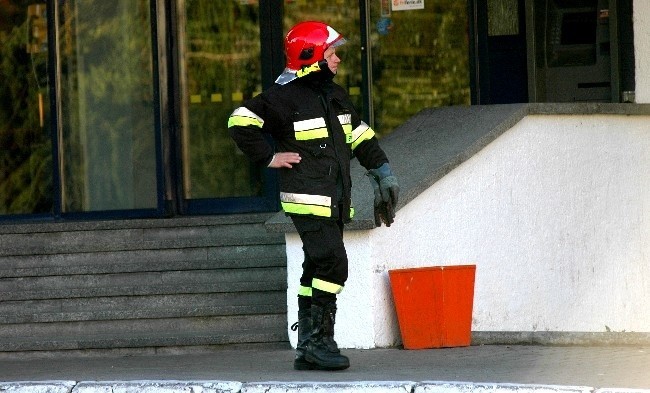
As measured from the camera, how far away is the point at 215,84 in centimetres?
1314

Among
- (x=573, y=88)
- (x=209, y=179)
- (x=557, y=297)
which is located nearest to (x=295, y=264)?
(x=557, y=297)

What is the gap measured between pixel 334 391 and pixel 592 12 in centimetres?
628

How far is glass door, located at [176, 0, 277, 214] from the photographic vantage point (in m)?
13.1

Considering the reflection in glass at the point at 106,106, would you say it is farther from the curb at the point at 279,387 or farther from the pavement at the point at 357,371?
the curb at the point at 279,387

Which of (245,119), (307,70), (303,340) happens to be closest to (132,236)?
(303,340)

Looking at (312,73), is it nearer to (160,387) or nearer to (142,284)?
(160,387)

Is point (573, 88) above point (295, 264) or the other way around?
above

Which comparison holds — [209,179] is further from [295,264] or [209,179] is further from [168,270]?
[295,264]

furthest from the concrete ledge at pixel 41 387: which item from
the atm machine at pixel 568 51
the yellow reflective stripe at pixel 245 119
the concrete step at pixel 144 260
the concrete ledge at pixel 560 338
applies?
the atm machine at pixel 568 51

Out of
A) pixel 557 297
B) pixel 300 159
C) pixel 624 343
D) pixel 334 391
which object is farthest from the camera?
pixel 557 297

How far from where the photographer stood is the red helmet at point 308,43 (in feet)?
27.8

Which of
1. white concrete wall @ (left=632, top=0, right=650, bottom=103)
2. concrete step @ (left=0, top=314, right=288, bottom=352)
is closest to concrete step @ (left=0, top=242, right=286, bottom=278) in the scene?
concrete step @ (left=0, top=314, right=288, bottom=352)

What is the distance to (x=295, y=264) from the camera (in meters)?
9.85

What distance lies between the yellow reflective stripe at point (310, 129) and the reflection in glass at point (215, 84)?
452 centimetres
